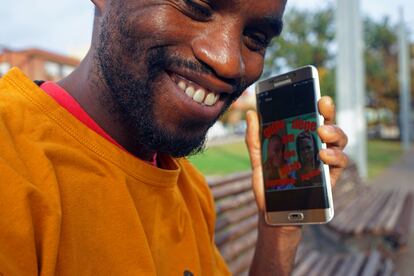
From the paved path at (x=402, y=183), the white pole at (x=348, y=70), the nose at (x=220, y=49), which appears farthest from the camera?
the white pole at (x=348, y=70)

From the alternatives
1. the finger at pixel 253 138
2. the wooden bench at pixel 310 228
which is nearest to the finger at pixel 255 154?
the finger at pixel 253 138

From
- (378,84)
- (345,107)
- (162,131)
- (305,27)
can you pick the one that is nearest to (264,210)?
(162,131)

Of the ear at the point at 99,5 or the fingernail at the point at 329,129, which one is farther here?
the fingernail at the point at 329,129

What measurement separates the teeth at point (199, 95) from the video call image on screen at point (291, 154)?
27.2 inches

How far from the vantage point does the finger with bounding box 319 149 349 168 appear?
5.60 ft

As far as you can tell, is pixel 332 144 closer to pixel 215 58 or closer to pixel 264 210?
pixel 264 210

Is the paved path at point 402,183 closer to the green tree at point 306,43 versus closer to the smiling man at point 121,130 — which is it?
the smiling man at point 121,130

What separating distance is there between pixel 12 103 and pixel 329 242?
4.85 m

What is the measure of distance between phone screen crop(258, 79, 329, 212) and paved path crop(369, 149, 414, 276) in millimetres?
3296

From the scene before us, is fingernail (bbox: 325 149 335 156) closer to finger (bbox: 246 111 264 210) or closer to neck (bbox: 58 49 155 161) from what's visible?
finger (bbox: 246 111 264 210)

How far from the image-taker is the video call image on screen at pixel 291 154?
1.82 metres

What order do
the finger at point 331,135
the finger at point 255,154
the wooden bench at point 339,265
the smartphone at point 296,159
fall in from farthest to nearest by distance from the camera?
the wooden bench at point 339,265, the finger at point 255,154, the smartphone at point 296,159, the finger at point 331,135

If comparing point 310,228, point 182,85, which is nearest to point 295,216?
point 182,85

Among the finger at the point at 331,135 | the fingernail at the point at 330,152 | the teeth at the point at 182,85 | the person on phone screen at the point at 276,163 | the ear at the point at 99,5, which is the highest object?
the ear at the point at 99,5
